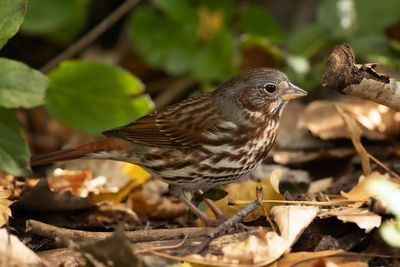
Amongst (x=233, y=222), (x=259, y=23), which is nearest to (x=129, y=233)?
(x=233, y=222)

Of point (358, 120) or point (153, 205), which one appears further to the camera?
point (358, 120)

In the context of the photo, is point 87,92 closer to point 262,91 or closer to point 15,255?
point 262,91

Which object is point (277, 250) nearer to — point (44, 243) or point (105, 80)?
point (44, 243)

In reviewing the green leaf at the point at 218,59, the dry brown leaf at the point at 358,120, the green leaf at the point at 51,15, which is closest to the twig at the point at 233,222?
the dry brown leaf at the point at 358,120

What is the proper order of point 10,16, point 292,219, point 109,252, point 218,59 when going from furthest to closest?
1. point 218,59
2. point 10,16
3. point 292,219
4. point 109,252

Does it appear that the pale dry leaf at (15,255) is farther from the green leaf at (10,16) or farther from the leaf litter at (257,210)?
the green leaf at (10,16)
